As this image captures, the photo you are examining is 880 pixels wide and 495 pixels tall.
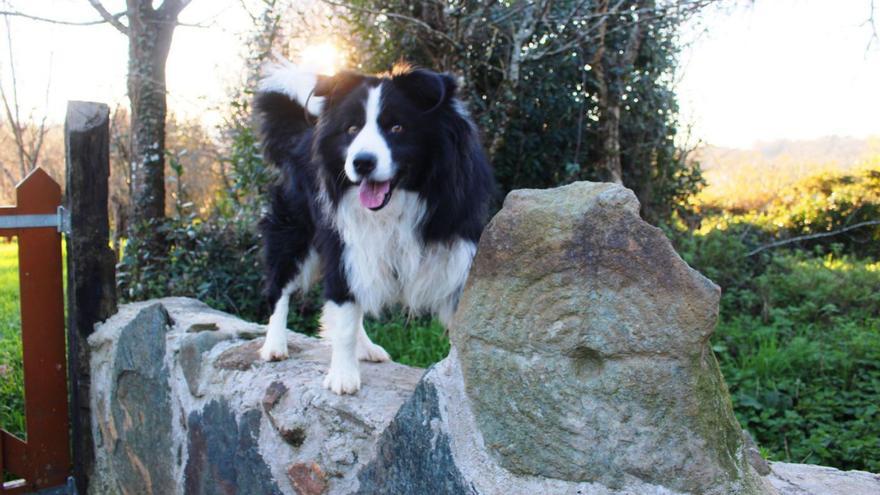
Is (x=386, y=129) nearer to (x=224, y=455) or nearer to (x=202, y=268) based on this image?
(x=224, y=455)

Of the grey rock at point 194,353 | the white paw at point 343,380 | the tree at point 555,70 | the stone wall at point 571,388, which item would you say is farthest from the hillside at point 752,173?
the stone wall at point 571,388

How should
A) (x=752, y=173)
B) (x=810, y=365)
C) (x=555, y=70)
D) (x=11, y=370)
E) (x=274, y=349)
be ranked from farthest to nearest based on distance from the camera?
(x=752, y=173)
(x=555, y=70)
(x=11, y=370)
(x=810, y=365)
(x=274, y=349)

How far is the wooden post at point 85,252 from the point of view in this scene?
10.8 feet

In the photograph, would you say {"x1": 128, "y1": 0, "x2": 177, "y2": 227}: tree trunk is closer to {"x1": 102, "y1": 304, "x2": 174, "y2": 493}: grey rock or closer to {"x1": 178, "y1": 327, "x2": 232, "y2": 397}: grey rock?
{"x1": 102, "y1": 304, "x2": 174, "y2": 493}: grey rock

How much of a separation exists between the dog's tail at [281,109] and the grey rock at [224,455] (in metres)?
1.17

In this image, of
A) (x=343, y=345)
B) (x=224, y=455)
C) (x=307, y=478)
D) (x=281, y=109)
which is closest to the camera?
(x=307, y=478)

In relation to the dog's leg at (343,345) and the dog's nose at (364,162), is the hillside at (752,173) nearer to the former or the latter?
the dog's leg at (343,345)

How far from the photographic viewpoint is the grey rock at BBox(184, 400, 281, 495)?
2379 millimetres

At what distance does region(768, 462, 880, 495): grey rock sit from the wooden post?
300 cm

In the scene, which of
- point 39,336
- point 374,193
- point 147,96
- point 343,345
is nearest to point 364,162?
point 374,193

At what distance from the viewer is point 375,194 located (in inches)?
91.0

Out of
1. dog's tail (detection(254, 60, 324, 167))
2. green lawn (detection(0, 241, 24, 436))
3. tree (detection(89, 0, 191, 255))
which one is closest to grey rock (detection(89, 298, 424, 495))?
dog's tail (detection(254, 60, 324, 167))

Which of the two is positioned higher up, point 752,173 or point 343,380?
point 752,173

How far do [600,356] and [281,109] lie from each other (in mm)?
2146
